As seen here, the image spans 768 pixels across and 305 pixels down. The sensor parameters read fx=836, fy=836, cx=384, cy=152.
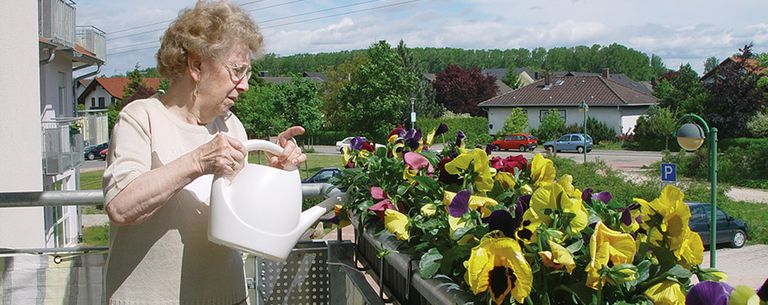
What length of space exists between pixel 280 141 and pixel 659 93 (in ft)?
182

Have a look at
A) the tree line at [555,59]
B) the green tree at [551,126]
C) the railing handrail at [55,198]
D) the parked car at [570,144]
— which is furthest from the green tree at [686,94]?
the tree line at [555,59]

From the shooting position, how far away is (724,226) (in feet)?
61.5

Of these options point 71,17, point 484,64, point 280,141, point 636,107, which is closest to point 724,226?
point 71,17

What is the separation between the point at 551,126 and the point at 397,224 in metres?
49.2

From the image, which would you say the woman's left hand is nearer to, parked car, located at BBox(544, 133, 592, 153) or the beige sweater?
the beige sweater

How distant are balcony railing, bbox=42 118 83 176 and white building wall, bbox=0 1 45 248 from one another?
4.63 m

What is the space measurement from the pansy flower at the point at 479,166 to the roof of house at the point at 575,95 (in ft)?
168

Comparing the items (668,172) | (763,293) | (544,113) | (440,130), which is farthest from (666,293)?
(544,113)

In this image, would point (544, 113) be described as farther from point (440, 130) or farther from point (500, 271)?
point (500, 271)

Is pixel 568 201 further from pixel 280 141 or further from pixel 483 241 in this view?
pixel 280 141

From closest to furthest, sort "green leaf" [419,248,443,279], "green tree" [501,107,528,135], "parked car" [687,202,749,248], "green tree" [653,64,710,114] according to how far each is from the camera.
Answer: "green leaf" [419,248,443,279], "parked car" [687,202,749,248], "green tree" [653,64,710,114], "green tree" [501,107,528,135]

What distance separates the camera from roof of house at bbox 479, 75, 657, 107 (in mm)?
52781

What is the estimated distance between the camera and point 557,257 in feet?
4.57

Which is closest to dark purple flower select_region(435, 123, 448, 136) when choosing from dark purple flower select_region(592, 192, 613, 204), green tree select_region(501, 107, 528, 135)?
dark purple flower select_region(592, 192, 613, 204)
